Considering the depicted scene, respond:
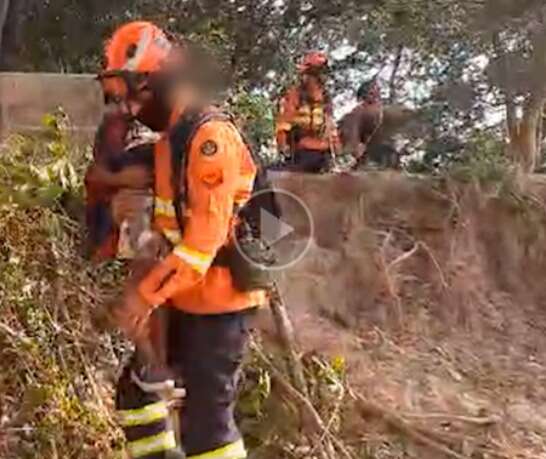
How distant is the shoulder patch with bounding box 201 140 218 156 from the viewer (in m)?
3.85

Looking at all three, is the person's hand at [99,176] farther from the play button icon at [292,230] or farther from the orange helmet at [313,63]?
the orange helmet at [313,63]

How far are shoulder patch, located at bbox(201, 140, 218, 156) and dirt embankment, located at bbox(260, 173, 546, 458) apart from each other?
88.4 inches

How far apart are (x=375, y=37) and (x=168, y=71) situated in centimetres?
619

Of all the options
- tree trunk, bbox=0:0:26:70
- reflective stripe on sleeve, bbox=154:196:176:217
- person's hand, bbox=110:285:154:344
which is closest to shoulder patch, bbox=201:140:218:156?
reflective stripe on sleeve, bbox=154:196:176:217

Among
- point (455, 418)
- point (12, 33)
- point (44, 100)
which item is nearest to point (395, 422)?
point (455, 418)

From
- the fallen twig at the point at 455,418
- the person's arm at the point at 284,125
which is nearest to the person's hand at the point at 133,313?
the fallen twig at the point at 455,418

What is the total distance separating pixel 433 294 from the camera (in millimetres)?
7555

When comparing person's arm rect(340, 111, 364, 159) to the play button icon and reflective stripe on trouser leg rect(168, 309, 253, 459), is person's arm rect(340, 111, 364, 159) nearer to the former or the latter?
the play button icon

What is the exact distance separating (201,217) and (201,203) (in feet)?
0.14

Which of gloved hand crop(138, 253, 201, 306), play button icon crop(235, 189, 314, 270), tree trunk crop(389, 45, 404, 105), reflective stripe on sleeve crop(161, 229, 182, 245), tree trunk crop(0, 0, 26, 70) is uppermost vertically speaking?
tree trunk crop(0, 0, 26, 70)

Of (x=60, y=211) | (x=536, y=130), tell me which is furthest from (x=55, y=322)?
(x=536, y=130)

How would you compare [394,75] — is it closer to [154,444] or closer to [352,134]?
[352,134]

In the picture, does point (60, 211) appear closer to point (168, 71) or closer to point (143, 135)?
point (143, 135)

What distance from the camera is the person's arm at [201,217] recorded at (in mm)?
3809
